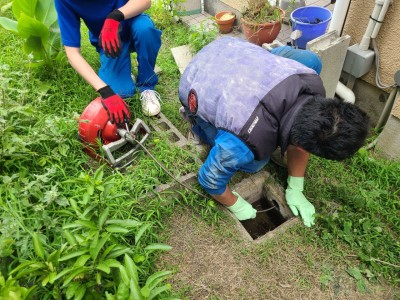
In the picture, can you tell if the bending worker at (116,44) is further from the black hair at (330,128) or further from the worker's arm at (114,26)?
the black hair at (330,128)

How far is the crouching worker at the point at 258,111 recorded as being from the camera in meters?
1.80

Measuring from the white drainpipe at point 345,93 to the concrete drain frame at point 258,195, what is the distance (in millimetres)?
1174

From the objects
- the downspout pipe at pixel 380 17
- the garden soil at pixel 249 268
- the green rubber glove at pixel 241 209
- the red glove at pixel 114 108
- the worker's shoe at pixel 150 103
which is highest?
the downspout pipe at pixel 380 17

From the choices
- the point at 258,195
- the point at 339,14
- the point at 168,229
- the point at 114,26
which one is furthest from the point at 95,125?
the point at 339,14

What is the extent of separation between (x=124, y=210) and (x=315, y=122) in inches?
52.9

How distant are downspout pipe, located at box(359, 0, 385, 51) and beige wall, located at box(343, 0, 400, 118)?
0.08 metres

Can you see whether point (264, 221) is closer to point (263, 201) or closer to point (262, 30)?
point (263, 201)

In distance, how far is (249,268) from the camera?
219 centimetres

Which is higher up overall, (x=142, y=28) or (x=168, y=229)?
(x=142, y=28)

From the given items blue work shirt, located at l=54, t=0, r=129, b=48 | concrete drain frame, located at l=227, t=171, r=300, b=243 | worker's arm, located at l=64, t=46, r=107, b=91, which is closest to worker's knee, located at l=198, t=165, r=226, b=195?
concrete drain frame, located at l=227, t=171, r=300, b=243


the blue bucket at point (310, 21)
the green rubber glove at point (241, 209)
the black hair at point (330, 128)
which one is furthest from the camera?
the blue bucket at point (310, 21)

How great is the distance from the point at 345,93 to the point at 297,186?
1.20 m

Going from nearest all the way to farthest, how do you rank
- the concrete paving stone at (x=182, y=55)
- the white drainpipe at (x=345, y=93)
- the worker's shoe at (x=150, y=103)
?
Result: 1. the worker's shoe at (x=150, y=103)
2. the white drainpipe at (x=345, y=93)
3. the concrete paving stone at (x=182, y=55)

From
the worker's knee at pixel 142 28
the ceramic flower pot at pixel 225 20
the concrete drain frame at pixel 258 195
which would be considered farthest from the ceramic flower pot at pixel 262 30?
the concrete drain frame at pixel 258 195
